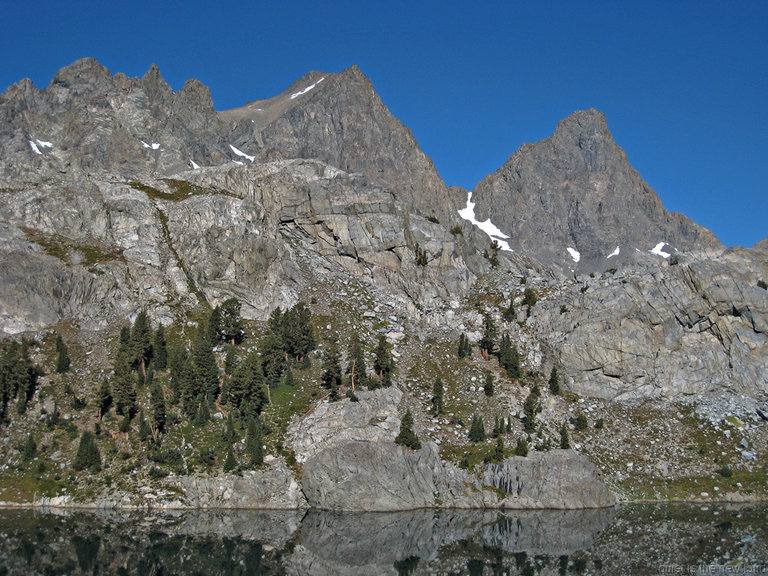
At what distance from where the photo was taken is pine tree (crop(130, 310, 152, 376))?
9938cm

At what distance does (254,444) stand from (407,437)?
21131mm

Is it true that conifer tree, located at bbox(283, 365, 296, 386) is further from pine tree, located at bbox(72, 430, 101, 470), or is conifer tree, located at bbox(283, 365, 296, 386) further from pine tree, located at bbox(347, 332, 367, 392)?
pine tree, located at bbox(72, 430, 101, 470)

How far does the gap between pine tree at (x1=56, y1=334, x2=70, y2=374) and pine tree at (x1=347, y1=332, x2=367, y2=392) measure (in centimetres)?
4419

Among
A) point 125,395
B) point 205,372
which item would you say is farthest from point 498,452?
point 125,395

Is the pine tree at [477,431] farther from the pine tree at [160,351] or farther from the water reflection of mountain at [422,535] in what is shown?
the pine tree at [160,351]

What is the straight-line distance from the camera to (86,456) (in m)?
81.4

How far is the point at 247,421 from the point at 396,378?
27.4 meters

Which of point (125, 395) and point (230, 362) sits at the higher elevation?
point (230, 362)

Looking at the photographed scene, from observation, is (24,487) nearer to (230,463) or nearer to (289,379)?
(230,463)

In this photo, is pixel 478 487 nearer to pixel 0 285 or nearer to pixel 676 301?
pixel 676 301

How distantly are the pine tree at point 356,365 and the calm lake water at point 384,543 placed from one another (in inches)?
958

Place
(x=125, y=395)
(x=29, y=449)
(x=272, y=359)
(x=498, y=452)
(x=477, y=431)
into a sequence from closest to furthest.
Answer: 1. (x=29, y=449)
2. (x=125, y=395)
3. (x=498, y=452)
4. (x=477, y=431)
5. (x=272, y=359)

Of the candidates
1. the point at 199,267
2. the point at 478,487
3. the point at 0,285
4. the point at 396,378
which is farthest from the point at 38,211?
the point at 478,487

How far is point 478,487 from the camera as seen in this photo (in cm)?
8625
